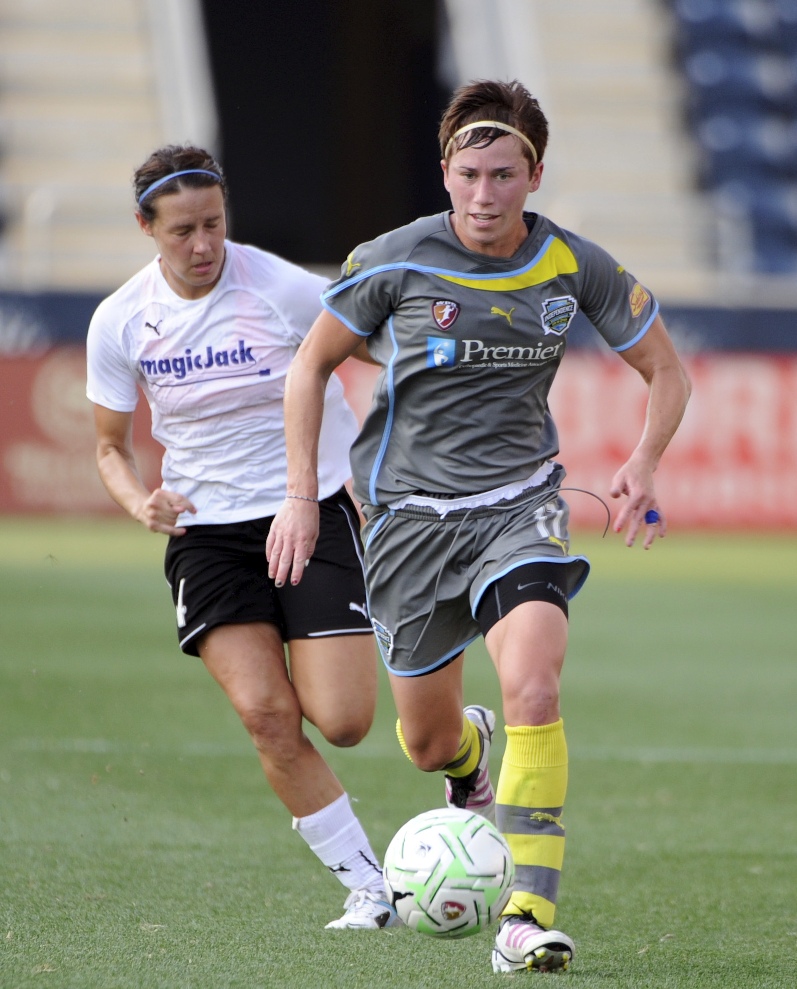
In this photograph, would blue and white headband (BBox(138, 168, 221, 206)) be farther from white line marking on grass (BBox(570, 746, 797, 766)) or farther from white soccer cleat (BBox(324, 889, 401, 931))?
white line marking on grass (BBox(570, 746, 797, 766))

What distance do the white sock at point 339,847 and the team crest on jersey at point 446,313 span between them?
5.25 feet

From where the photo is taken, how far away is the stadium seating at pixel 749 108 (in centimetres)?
2483

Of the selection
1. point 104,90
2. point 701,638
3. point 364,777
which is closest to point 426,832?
point 364,777

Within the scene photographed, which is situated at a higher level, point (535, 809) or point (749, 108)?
point (749, 108)

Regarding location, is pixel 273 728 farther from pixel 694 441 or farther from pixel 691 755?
pixel 694 441

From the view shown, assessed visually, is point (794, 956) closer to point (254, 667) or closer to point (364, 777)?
point (254, 667)

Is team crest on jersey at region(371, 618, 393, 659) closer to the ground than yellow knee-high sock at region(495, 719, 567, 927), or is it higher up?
higher up

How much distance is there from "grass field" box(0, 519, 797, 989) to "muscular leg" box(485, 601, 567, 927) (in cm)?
25

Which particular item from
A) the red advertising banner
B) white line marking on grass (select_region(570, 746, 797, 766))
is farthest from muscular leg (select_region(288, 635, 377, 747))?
the red advertising banner

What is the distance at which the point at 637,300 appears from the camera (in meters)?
4.54

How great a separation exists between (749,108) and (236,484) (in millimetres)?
22938

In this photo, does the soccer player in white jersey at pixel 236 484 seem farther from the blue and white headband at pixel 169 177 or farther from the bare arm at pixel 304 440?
the bare arm at pixel 304 440

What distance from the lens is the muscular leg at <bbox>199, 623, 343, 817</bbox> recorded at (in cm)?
479

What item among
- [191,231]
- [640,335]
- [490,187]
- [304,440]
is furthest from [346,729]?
[490,187]
